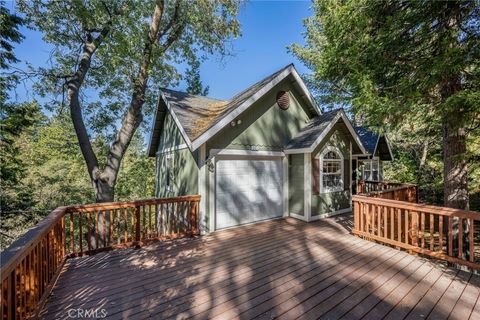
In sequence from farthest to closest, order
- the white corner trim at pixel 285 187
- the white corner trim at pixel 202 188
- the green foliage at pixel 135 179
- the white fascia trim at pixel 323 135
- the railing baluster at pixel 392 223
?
the green foliage at pixel 135 179 → the white corner trim at pixel 285 187 → the white fascia trim at pixel 323 135 → the white corner trim at pixel 202 188 → the railing baluster at pixel 392 223

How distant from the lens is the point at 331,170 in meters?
7.69

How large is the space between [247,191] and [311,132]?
299 cm

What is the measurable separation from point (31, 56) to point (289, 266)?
30.6 ft

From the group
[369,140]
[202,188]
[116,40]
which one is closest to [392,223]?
[202,188]

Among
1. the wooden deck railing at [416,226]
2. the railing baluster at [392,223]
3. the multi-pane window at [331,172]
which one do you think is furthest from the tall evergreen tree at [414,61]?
the multi-pane window at [331,172]

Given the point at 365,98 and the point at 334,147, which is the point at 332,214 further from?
the point at 365,98

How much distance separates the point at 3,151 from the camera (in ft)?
27.8

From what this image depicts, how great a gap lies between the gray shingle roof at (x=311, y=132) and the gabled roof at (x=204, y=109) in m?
0.81

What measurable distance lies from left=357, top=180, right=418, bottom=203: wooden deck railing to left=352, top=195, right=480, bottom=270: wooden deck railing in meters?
0.87

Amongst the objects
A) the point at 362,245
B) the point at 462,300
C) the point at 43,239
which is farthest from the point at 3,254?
the point at 362,245

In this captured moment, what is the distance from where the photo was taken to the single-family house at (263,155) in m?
6.21

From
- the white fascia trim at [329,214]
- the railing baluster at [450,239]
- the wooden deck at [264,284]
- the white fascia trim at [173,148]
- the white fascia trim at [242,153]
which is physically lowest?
the wooden deck at [264,284]

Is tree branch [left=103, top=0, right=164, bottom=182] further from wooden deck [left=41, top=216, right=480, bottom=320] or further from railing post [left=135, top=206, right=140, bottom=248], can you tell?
wooden deck [left=41, top=216, right=480, bottom=320]

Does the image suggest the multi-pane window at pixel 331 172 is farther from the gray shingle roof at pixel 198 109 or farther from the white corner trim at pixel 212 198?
the white corner trim at pixel 212 198
